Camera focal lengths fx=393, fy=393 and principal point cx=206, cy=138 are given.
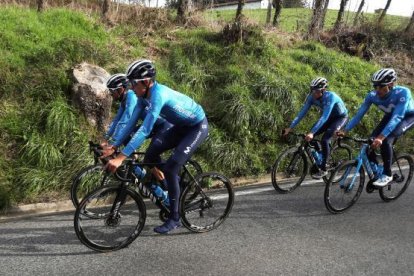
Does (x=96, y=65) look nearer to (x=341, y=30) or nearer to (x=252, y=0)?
(x=341, y=30)

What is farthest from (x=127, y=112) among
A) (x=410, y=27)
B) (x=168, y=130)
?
(x=410, y=27)

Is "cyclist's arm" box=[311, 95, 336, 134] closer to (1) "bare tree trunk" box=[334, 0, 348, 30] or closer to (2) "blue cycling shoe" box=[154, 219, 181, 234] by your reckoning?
(2) "blue cycling shoe" box=[154, 219, 181, 234]

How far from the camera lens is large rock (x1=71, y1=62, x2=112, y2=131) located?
726cm

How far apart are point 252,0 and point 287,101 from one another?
4086cm

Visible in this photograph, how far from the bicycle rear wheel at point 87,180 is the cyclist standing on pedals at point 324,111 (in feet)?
10.6

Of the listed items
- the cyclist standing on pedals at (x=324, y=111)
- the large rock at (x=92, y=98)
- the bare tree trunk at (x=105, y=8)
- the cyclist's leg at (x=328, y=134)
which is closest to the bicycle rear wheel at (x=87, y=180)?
the large rock at (x=92, y=98)

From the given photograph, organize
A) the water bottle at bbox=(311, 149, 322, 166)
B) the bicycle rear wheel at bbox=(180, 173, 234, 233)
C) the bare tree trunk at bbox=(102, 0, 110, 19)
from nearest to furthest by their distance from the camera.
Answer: the bicycle rear wheel at bbox=(180, 173, 234, 233), the water bottle at bbox=(311, 149, 322, 166), the bare tree trunk at bbox=(102, 0, 110, 19)

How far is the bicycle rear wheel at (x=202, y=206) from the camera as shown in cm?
509

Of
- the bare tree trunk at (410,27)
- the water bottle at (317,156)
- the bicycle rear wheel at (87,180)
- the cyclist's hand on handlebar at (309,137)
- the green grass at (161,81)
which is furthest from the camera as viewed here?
the bare tree trunk at (410,27)

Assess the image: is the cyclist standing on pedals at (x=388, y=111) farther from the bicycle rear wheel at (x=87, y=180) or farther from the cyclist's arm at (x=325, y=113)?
the bicycle rear wheel at (x=87, y=180)

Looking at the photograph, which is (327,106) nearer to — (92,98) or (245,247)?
(245,247)

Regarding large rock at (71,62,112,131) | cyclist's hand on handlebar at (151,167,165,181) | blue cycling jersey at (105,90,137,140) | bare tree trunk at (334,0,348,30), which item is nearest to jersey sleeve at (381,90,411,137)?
cyclist's hand on handlebar at (151,167,165,181)

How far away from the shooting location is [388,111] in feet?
20.9

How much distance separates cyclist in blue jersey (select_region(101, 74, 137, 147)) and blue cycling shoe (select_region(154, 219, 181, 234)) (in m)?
1.45
